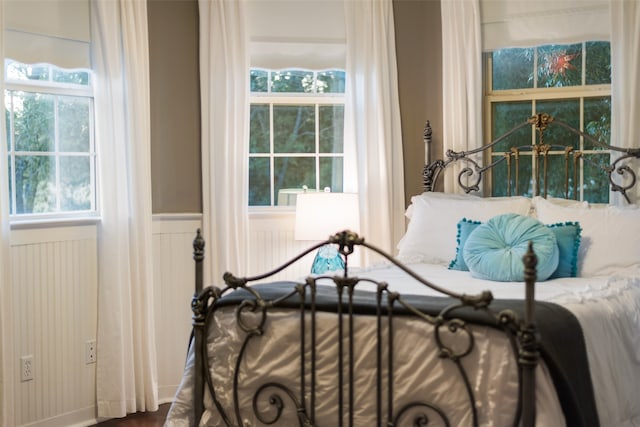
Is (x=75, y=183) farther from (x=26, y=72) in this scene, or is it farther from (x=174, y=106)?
(x=174, y=106)

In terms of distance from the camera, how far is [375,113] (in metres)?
4.61

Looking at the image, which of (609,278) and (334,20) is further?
(334,20)

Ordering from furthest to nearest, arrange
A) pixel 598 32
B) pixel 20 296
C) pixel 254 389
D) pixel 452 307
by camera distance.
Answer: pixel 598 32 < pixel 20 296 < pixel 254 389 < pixel 452 307

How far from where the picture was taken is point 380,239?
461 centimetres

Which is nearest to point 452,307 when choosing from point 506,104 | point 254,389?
point 254,389

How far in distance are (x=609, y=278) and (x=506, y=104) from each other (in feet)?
4.95

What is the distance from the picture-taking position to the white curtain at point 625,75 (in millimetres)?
4043

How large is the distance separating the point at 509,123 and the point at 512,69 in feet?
1.01

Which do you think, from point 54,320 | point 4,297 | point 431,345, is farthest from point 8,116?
point 431,345

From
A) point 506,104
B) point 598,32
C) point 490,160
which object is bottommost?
point 490,160

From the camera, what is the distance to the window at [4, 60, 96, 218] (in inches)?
158

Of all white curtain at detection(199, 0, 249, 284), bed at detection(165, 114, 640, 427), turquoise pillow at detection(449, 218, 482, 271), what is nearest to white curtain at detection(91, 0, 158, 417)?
white curtain at detection(199, 0, 249, 284)

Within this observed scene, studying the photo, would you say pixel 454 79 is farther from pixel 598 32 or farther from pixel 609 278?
pixel 609 278

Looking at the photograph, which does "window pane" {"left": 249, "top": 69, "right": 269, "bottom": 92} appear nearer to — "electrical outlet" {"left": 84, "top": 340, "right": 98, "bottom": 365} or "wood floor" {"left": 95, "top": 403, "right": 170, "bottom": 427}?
"electrical outlet" {"left": 84, "top": 340, "right": 98, "bottom": 365}
